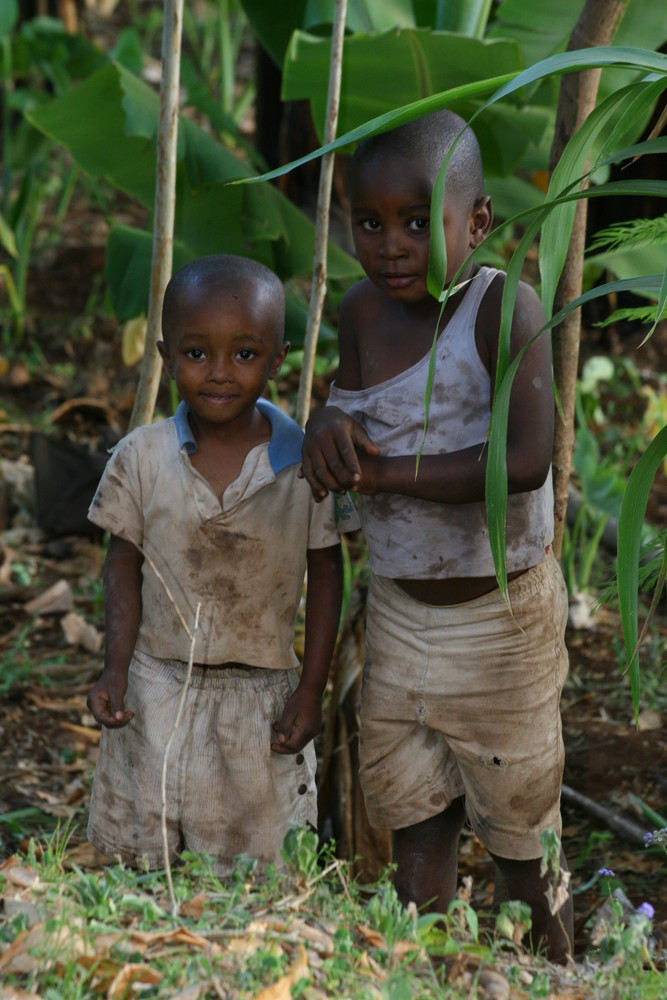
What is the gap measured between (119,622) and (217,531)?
26 cm

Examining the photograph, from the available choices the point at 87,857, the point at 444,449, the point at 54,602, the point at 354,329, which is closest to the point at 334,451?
the point at 444,449

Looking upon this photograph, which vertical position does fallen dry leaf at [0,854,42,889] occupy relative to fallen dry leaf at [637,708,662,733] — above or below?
above

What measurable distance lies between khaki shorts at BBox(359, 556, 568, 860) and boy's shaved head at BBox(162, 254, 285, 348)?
1.84 feet

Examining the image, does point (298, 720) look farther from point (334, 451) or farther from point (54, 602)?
point (54, 602)

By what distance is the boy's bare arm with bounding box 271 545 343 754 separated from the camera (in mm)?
2117

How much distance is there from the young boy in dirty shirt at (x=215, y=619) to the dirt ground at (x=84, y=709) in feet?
2.25

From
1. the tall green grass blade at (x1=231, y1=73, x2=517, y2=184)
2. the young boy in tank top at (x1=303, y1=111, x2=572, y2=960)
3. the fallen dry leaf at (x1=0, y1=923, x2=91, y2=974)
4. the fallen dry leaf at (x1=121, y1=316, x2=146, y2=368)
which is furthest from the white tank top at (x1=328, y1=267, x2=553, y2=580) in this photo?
the fallen dry leaf at (x1=121, y1=316, x2=146, y2=368)

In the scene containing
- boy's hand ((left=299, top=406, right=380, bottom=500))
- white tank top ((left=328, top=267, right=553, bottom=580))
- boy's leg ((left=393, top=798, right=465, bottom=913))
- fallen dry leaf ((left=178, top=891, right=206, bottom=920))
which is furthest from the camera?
boy's leg ((left=393, top=798, right=465, bottom=913))

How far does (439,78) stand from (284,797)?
6.42ft

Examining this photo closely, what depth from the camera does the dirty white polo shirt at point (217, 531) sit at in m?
2.10

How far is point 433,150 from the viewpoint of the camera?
1901 mm

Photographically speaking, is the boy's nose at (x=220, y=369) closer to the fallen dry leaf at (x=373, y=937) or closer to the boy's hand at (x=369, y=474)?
the boy's hand at (x=369, y=474)

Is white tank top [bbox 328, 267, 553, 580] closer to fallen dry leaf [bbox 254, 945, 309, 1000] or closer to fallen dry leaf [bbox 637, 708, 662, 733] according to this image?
fallen dry leaf [bbox 254, 945, 309, 1000]

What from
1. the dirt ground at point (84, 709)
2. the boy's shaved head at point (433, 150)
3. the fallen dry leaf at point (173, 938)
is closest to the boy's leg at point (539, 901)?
the dirt ground at point (84, 709)
